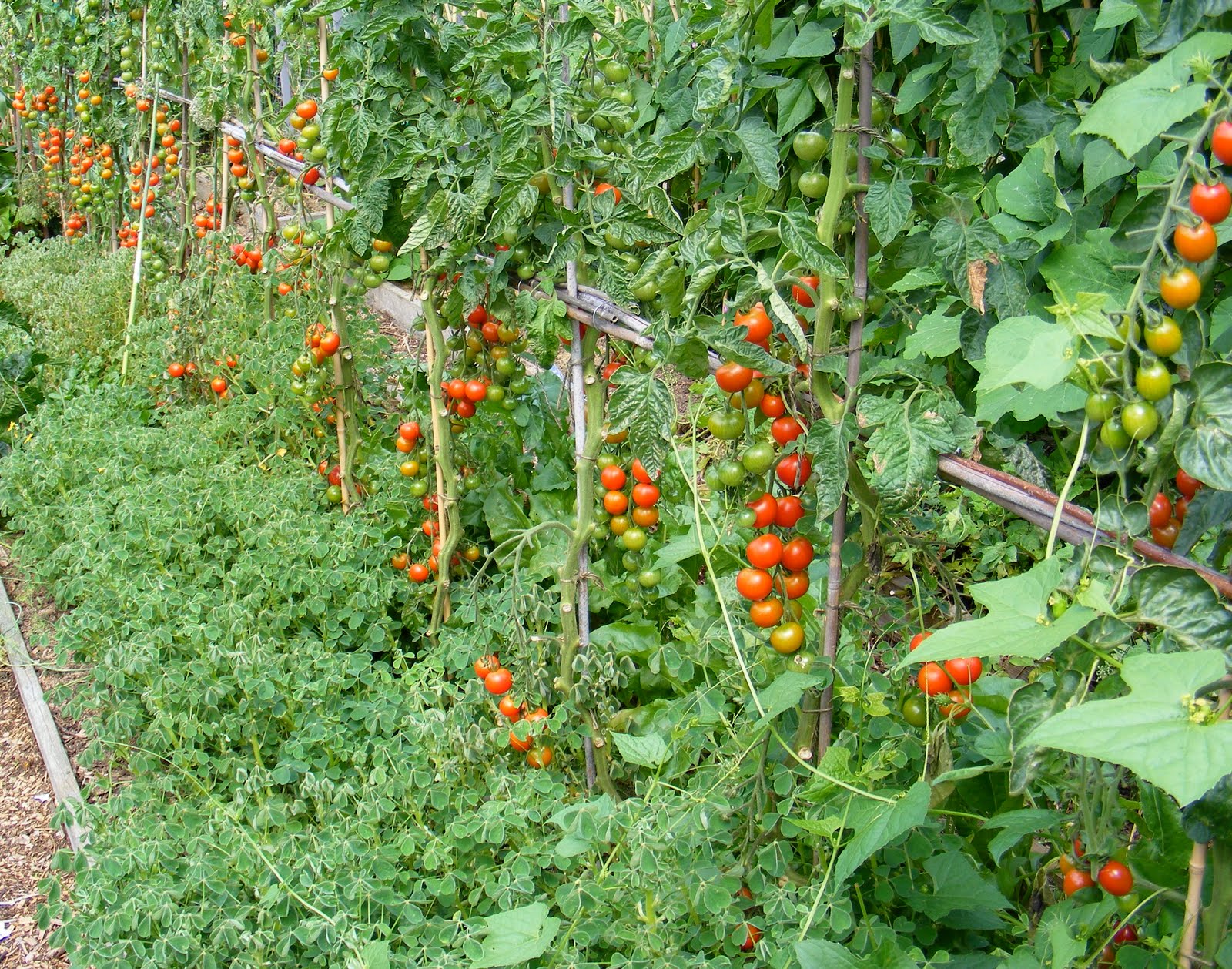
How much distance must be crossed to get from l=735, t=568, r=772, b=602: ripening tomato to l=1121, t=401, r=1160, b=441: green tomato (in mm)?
627

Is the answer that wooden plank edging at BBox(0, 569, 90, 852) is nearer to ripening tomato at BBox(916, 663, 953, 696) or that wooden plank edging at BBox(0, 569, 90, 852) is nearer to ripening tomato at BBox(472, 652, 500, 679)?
ripening tomato at BBox(472, 652, 500, 679)

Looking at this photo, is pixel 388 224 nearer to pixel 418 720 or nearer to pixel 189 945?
pixel 418 720

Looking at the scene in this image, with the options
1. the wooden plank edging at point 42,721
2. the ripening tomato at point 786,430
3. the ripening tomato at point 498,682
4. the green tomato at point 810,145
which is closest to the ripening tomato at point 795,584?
the ripening tomato at point 786,430

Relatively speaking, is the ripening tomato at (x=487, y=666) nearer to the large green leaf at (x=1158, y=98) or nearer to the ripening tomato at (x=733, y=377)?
the ripening tomato at (x=733, y=377)

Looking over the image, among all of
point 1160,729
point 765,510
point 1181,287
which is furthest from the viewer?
point 765,510

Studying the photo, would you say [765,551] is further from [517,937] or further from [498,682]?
[498,682]

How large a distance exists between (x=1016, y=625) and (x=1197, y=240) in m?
0.43

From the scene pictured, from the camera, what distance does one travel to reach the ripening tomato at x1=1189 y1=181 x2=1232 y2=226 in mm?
992

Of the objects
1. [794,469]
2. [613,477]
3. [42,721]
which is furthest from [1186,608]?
[42,721]

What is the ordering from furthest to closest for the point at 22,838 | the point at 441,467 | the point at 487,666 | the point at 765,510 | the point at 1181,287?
the point at 441,467, the point at 22,838, the point at 487,666, the point at 765,510, the point at 1181,287

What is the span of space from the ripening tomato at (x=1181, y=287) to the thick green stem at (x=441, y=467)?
6.00 feet

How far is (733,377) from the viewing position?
1541 mm

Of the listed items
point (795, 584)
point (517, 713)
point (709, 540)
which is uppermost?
point (795, 584)

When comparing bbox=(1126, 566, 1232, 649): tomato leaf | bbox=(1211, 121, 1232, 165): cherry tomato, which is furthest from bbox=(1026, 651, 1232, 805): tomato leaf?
bbox=(1211, 121, 1232, 165): cherry tomato
